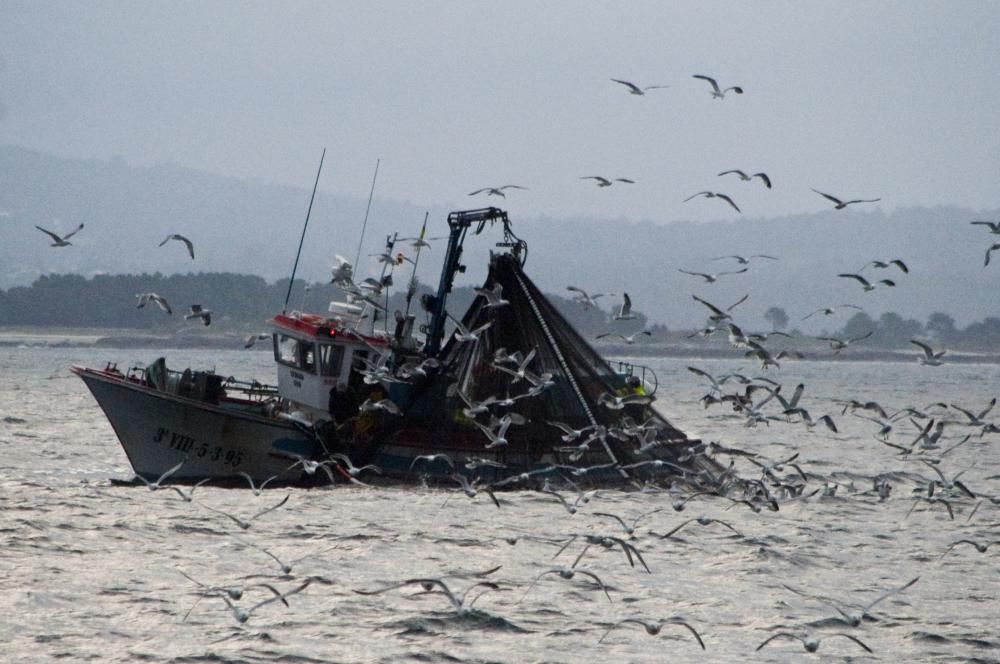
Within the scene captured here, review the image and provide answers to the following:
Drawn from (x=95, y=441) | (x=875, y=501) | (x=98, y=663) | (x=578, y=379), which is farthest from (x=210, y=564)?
(x=95, y=441)

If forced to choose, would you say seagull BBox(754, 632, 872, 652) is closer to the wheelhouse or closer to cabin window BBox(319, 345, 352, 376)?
the wheelhouse

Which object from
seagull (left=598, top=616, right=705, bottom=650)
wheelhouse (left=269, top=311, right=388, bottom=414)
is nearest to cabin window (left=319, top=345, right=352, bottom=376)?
wheelhouse (left=269, top=311, right=388, bottom=414)

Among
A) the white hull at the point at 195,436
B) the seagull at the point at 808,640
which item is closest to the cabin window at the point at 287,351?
the white hull at the point at 195,436

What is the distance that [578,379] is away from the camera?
1166 inches

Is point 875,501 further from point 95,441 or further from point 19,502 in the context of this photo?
point 95,441

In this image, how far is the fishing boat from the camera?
1154 inches

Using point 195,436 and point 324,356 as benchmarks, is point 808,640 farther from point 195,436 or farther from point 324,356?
point 195,436

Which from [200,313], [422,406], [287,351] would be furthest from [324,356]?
[200,313]

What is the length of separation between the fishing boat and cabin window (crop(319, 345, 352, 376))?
2 cm

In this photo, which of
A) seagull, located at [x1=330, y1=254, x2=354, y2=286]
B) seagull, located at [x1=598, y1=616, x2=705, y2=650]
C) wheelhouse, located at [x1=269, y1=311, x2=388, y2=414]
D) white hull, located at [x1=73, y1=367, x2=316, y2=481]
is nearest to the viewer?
seagull, located at [x1=598, y1=616, x2=705, y2=650]

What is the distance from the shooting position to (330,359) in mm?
31328

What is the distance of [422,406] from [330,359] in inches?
119

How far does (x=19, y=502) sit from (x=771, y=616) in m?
16.7

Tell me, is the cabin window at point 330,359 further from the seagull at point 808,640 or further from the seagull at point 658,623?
the seagull at point 808,640
